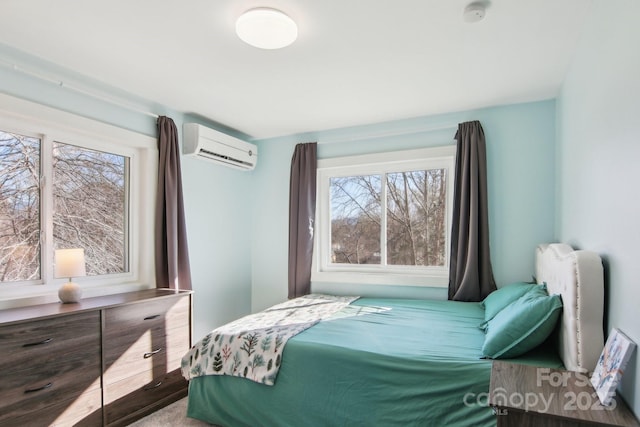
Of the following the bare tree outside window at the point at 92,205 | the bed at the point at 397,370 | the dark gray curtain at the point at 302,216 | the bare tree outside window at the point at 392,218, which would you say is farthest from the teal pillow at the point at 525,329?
the bare tree outside window at the point at 92,205

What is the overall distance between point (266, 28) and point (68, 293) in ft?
6.65

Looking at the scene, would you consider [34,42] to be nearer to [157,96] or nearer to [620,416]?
[157,96]

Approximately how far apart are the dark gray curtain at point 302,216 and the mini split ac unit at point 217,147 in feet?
1.71

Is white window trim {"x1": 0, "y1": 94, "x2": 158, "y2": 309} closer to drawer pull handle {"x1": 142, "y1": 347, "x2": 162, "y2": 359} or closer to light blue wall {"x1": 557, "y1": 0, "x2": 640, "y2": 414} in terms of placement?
drawer pull handle {"x1": 142, "y1": 347, "x2": 162, "y2": 359}

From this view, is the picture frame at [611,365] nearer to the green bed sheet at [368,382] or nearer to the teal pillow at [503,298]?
the green bed sheet at [368,382]

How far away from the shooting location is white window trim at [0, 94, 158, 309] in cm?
225

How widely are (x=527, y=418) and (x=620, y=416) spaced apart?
26cm

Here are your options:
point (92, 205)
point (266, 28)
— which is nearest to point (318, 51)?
point (266, 28)

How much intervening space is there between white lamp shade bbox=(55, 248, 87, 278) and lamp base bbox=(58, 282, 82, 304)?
0.24 ft

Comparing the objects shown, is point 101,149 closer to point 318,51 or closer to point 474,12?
point 318,51

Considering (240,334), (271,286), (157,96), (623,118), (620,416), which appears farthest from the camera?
(271,286)

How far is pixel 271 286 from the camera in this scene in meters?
4.13

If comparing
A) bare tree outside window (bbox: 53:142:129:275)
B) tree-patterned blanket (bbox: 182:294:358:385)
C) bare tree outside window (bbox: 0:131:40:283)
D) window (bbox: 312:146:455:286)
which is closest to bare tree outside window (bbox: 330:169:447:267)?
window (bbox: 312:146:455:286)

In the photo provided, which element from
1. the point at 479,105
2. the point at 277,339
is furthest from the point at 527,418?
the point at 479,105
